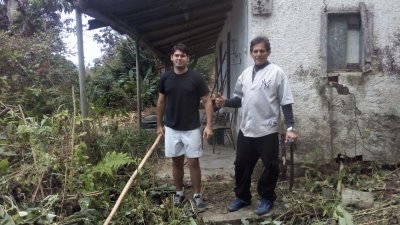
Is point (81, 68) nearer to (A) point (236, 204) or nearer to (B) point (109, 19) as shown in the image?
(B) point (109, 19)

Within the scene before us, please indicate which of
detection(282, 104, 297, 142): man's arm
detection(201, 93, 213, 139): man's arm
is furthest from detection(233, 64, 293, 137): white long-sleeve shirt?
detection(201, 93, 213, 139): man's arm

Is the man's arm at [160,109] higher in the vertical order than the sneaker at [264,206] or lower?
higher

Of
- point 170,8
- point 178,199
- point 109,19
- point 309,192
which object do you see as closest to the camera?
point 178,199

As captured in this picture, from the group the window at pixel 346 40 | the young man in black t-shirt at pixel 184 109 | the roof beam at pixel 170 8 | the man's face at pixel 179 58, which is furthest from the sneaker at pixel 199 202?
the roof beam at pixel 170 8

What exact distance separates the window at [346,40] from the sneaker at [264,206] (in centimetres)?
175

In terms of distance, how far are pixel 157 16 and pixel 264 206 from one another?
3826mm

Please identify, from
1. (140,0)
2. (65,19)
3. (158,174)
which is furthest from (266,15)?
(65,19)

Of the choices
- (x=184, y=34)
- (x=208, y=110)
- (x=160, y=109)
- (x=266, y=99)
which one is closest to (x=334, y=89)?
(x=266, y=99)

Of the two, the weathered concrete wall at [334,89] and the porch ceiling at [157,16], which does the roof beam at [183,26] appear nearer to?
the porch ceiling at [157,16]

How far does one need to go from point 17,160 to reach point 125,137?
2.35 meters

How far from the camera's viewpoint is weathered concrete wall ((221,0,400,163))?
476cm

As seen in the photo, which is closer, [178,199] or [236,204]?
[236,204]

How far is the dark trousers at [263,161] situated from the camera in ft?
13.0

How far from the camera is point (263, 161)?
401cm
